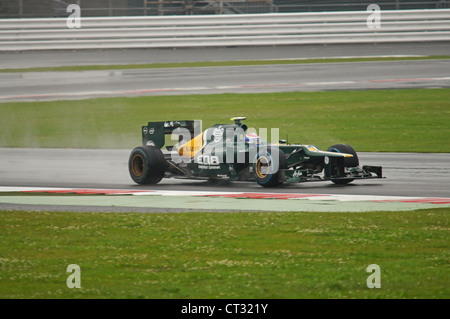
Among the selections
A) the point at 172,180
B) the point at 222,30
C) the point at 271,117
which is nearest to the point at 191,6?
the point at 222,30

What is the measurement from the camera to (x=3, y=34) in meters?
30.1

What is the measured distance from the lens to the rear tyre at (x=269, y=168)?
42.5ft

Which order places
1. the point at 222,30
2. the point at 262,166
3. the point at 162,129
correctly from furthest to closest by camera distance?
the point at 222,30 → the point at 162,129 → the point at 262,166

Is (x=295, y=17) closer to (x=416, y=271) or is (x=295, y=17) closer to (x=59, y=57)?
(x=59, y=57)

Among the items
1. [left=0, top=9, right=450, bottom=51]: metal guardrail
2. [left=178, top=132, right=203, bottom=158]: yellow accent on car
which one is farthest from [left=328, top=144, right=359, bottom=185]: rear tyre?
[left=0, top=9, right=450, bottom=51]: metal guardrail

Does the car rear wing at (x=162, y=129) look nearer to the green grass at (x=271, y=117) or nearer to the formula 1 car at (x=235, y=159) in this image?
the formula 1 car at (x=235, y=159)

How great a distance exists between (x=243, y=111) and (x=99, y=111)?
15.4 feet

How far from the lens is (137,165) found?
14453 millimetres

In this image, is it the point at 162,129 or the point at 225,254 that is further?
the point at 162,129

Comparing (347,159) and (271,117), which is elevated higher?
(271,117)

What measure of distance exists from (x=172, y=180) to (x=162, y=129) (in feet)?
3.97

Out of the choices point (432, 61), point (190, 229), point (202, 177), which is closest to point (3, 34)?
point (432, 61)

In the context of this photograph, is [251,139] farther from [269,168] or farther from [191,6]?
[191,6]

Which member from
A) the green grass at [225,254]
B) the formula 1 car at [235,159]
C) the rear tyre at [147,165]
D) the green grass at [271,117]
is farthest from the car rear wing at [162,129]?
the green grass at [271,117]
